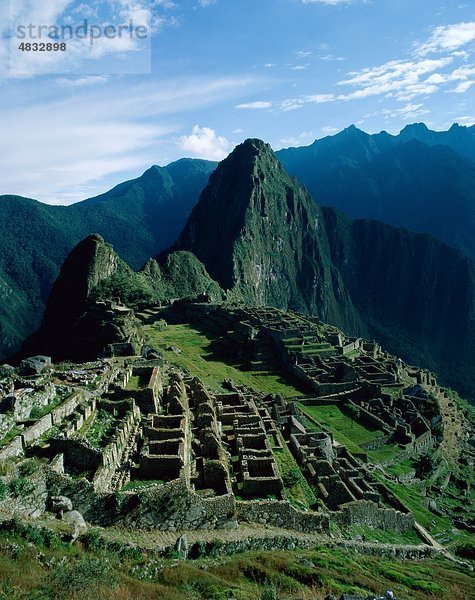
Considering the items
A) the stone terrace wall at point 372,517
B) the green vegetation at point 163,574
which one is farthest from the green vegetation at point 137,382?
the green vegetation at point 163,574

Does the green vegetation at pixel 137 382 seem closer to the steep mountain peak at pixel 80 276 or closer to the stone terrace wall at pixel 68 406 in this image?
the stone terrace wall at pixel 68 406

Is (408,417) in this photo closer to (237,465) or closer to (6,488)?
(237,465)

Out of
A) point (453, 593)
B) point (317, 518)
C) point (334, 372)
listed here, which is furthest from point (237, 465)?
point (334, 372)

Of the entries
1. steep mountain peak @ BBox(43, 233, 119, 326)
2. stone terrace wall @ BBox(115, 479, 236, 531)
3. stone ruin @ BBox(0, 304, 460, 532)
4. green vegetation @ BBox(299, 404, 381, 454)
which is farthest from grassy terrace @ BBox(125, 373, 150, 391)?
steep mountain peak @ BBox(43, 233, 119, 326)

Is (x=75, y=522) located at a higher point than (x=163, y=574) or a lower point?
higher

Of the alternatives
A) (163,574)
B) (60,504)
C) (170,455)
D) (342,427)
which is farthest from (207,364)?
(163,574)

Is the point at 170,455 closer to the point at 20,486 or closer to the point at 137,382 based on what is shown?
the point at 20,486

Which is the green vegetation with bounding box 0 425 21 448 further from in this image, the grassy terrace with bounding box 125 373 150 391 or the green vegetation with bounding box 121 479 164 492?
the grassy terrace with bounding box 125 373 150 391
